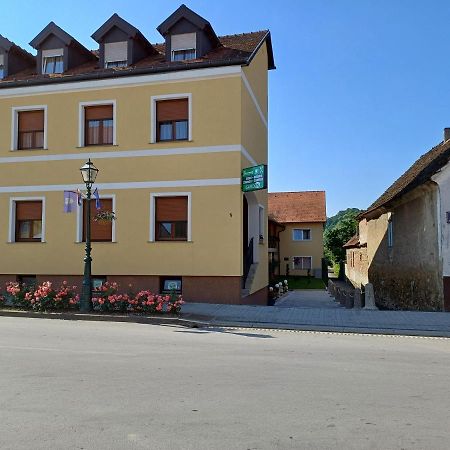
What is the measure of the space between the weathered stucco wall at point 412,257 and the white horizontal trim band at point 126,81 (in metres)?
8.04

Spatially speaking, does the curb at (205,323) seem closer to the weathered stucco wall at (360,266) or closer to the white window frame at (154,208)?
the white window frame at (154,208)


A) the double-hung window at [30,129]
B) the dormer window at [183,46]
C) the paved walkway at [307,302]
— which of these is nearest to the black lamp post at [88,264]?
the double-hung window at [30,129]

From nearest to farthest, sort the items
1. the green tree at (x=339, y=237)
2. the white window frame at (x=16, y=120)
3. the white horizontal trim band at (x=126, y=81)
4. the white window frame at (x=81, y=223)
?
the white horizontal trim band at (x=126, y=81), the white window frame at (x=81, y=223), the white window frame at (x=16, y=120), the green tree at (x=339, y=237)

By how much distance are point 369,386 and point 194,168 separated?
38.8 ft

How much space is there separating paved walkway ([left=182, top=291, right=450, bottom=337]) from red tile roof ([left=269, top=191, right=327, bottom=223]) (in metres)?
35.5

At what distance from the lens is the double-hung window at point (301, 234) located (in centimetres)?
4984

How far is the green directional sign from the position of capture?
15.9 meters

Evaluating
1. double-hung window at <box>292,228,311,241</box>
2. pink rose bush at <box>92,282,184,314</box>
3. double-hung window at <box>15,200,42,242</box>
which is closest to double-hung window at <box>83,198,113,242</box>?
double-hung window at <box>15,200,42,242</box>

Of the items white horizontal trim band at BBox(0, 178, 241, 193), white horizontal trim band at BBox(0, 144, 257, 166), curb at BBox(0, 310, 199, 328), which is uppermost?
white horizontal trim band at BBox(0, 144, 257, 166)

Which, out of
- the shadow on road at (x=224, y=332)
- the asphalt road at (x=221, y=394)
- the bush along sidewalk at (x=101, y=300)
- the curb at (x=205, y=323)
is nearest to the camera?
the asphalt road at (x=221, y=394)

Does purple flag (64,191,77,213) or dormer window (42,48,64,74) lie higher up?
dormer window (42,48,64,74)

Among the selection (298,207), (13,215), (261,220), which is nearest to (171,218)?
(261,220)

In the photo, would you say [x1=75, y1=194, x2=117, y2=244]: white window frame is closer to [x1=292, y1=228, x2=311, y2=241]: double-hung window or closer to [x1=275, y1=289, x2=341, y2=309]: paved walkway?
[x1=275, y1=289, x2=341, y2=309]: paved walkway

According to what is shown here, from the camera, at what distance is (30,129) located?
18.7 meters
